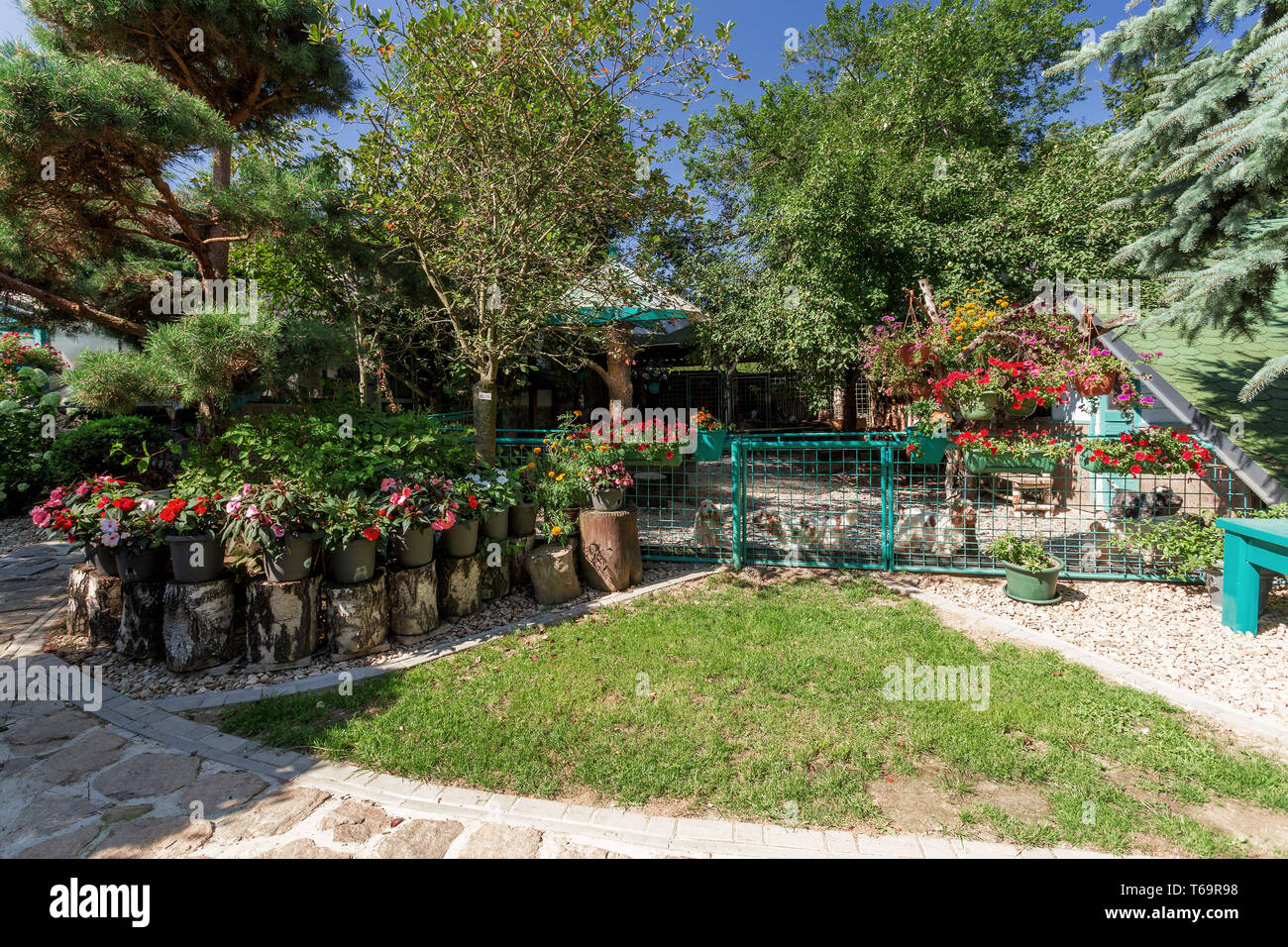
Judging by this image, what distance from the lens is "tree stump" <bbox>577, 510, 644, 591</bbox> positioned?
16.3 feet

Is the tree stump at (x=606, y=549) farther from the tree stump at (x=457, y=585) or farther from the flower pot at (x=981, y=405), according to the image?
the flower pot at (x=981, y=405)

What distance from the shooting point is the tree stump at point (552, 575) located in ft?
15.4

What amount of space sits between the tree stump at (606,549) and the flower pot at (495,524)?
0.71m

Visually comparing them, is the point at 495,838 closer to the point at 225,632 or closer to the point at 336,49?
the point at 225,632

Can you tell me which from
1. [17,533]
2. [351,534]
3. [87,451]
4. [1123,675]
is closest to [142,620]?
[351,534]

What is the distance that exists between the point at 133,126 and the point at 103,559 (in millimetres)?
2748

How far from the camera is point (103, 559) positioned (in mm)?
3850

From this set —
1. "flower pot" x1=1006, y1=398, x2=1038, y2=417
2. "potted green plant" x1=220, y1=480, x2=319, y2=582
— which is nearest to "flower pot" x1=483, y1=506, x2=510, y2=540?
"potted green plant" x1=220, y1=480, x2=319, y2=582

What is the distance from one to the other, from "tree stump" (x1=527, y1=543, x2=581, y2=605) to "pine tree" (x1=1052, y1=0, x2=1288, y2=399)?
4.96m

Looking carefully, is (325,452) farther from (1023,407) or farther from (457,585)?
(1023,407)

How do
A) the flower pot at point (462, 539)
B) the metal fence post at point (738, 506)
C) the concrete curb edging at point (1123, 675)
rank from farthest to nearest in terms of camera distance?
the metal fence post at point (738, 506) < the flower pot at point (462, 539) < the concrete curb edging at point (1123, 675)

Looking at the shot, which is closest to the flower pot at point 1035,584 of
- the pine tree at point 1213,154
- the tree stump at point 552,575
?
the pine tree at point 1213,154

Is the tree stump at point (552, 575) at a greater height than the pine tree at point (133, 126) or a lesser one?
lesser

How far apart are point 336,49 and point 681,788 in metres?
6.31
